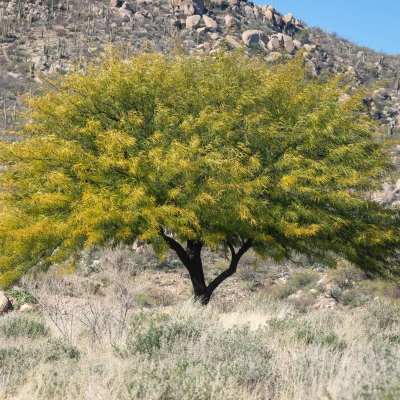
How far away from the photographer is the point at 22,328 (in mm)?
7848

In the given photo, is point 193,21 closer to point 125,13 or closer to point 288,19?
point 125,13

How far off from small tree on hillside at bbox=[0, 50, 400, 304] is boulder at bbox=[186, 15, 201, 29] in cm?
5303

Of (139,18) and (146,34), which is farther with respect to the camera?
(139,18)

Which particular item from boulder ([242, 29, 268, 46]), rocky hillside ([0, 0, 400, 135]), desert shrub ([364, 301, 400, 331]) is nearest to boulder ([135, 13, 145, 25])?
rocky hillside ([0, 0, 400, 135])

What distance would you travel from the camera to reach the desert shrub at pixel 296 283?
27547mm

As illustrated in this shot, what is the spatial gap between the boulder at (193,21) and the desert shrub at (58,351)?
59.9 metres

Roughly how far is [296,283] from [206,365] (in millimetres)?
25463

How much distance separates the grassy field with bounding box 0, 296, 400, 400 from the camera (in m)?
3.84

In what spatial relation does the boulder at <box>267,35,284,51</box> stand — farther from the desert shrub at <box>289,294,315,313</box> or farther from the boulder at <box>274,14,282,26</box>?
the desert shrub at <box>289,294,315,313</box>

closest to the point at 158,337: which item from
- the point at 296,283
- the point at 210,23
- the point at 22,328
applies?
the point at 22,328

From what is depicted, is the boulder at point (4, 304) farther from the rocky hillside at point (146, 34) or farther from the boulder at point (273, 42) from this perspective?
the boulder at point (273, 42)

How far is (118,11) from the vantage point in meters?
58.5

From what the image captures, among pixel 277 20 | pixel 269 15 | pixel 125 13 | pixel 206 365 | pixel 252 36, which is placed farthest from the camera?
pixel 277 20

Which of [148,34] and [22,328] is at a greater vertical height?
[148,34]
